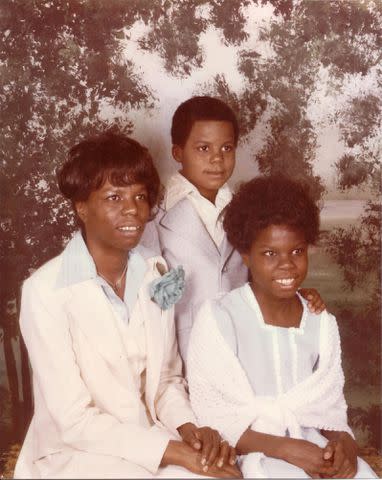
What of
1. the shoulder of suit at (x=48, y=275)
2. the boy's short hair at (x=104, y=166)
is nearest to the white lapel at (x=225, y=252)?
the boy's short hair at (x=104, y=166)

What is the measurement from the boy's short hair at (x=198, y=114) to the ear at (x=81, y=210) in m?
0.50

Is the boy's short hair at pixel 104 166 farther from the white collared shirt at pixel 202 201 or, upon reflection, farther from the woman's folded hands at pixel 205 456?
the woman's folded hands at pixel 205 456

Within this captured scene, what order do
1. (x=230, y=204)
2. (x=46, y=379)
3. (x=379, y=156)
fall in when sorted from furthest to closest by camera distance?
(x=379, y=156) < (x=230, y=204) < (x=46, y=379)

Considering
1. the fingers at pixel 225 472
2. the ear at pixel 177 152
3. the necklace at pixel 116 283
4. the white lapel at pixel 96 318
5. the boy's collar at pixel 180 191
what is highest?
the ear at pixel 177 152

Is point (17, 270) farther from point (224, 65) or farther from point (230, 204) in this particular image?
point (224, 65)

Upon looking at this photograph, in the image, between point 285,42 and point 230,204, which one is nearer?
point 230,204

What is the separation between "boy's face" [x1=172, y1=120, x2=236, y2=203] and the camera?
2533mm

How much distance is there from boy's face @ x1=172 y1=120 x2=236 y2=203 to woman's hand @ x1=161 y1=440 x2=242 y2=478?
3.08 ft

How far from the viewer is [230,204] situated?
2398 mm

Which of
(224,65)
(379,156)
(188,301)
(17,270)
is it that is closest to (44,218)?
(17,270)

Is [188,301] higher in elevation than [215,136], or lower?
lower

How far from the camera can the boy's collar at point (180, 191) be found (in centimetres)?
260

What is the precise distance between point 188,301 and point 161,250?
210mm

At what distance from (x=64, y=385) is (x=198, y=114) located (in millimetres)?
1050
